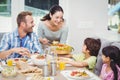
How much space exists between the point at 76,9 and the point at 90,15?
0.82 ft

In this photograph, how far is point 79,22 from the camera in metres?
4.59

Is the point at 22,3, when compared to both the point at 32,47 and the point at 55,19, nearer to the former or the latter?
the point at 55,19

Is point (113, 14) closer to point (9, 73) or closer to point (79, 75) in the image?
point (79, 75)

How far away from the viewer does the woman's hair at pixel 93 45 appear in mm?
3122

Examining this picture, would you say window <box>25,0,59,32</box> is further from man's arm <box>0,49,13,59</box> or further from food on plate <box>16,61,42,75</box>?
food on plate <box>16,61,42,75</box>

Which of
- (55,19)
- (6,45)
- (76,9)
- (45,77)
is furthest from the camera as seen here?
(76,9)

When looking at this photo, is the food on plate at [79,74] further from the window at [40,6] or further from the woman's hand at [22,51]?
the window at [40,6]

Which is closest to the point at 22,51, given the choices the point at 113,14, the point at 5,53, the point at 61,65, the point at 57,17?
the point at 5,53

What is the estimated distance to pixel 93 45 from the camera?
3146 mm

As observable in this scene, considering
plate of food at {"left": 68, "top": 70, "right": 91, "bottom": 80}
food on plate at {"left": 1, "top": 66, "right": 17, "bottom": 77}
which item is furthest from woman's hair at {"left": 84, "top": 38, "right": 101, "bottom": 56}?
food on plate at {"left": 1, "top": 66, "right": 17, "bottom": 77}

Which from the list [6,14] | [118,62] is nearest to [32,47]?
[118,62]

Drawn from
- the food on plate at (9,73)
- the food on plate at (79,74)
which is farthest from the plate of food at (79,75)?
the food on plate at (9,73)

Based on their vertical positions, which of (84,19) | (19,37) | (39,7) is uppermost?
(39,7)

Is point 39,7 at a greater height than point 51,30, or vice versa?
point 39,7
